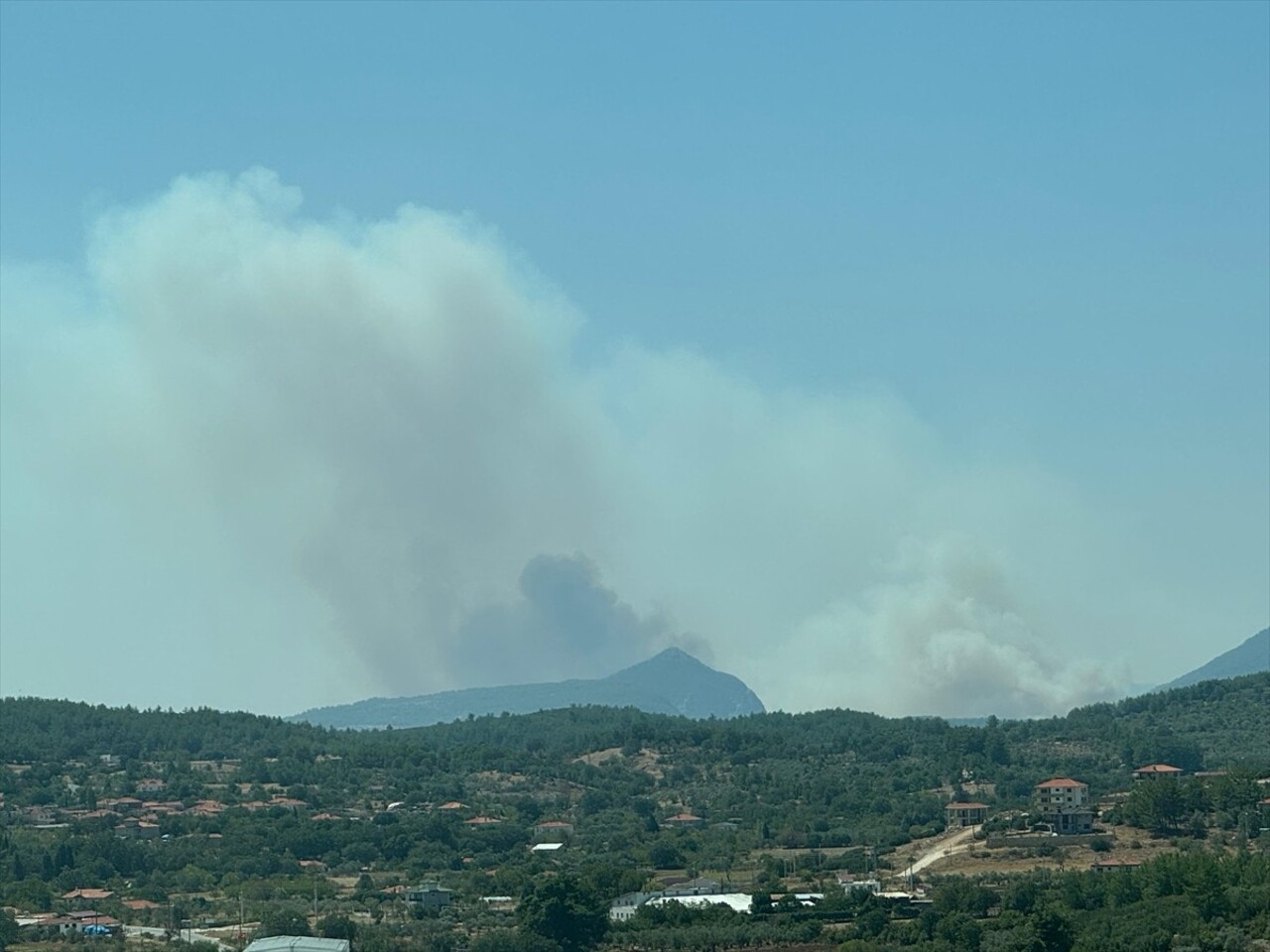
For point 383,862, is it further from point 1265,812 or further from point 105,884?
point 1265,812

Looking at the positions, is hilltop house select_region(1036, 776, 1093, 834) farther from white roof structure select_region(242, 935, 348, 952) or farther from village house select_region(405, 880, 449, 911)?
white roof structure select_region(242, 935, 348, 952)

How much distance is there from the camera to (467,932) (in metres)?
106

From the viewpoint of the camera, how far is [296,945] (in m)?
96.2

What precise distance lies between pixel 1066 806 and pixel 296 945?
6122 centimetres

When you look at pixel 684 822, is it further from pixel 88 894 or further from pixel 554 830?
pixel 88 894

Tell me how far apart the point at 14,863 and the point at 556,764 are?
68.5m

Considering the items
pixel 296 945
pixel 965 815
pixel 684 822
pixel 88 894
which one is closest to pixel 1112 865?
pixel 965 815

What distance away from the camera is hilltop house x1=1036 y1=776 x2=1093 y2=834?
133 meters

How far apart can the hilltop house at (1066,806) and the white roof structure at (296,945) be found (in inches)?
1981

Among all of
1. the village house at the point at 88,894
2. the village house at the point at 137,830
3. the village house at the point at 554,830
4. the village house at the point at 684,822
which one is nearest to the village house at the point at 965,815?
the village house at the point at 684,822

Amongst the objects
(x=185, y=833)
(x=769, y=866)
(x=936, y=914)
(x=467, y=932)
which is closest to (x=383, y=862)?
(x=185, y=833)

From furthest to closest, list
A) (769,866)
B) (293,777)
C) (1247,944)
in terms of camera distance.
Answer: (293,777) < (769,866) < (1247,944)

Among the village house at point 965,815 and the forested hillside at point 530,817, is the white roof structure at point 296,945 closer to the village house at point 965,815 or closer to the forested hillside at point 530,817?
the forested hillside at point 530,817

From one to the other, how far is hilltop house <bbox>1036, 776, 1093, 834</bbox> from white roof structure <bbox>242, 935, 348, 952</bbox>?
165ft
